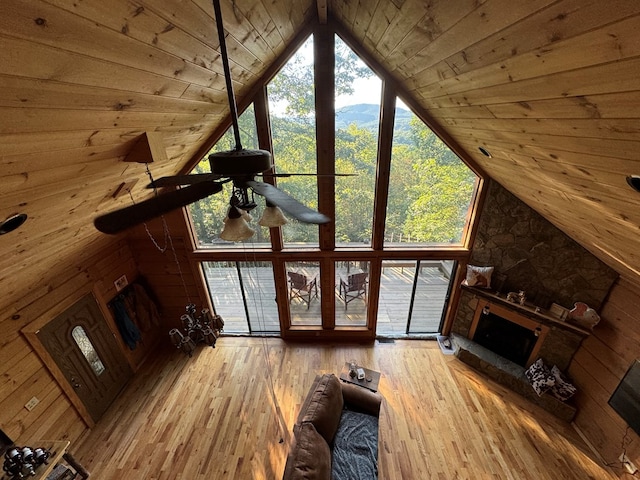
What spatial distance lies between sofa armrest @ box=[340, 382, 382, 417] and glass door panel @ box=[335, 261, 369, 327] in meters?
1.63

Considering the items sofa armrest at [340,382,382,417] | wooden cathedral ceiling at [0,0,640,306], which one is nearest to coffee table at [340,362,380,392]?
sofa armrest at [340,382,382,417]

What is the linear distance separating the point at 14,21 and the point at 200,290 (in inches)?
174

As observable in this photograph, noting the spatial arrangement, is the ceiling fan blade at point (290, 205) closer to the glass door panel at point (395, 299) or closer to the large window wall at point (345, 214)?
the large window wall at point (345, 214)

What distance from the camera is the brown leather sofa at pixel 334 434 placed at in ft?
7.89

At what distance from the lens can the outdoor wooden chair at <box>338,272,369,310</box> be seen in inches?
181


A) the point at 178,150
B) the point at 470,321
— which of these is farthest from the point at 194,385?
the point at 470,321

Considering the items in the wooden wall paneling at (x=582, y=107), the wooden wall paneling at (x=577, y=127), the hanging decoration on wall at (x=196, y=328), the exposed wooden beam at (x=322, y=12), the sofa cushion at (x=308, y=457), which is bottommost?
the hanging decoration on wall at (x=196, y=328)

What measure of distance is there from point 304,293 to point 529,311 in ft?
11.3

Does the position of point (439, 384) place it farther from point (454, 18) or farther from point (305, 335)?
point (454, 18)

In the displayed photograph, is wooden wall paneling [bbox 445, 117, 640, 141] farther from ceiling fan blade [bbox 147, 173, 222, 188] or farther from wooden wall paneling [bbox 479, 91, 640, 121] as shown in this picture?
ceiling fan blade [bbox 147, 173, 222, 188]

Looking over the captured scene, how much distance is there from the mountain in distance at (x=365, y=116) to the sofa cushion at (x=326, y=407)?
3.30 meters

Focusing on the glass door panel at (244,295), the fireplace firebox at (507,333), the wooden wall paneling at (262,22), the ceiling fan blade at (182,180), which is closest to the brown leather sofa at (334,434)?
the glass door panel at (244,295)

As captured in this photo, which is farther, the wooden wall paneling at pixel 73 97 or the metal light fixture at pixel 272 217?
the metal light fixture at pixel 272 217

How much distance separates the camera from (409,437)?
3.42 m
